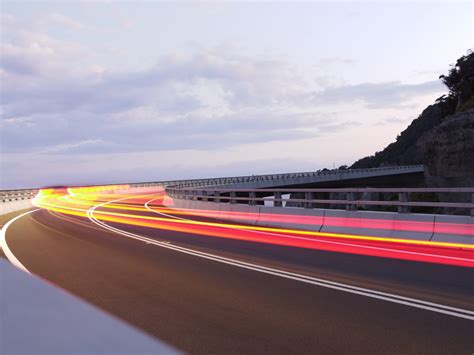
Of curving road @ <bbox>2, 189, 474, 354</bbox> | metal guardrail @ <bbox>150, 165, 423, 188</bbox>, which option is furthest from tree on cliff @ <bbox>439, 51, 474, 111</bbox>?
curving road @ <bbox>2, 189, 474, 354</bbox>

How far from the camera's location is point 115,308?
8055mm

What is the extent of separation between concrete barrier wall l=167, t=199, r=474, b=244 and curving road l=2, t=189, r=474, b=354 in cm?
100

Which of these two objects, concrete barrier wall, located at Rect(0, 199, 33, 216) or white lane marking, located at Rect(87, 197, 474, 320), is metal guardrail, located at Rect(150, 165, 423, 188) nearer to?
concrete barrier wall, located at Rect(0, 199, 33, 216)

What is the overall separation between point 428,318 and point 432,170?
47104 mm

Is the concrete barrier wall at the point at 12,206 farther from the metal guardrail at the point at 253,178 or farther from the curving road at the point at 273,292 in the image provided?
the curving road at the point at 273,292

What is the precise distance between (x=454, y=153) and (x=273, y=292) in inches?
Answer: 1687

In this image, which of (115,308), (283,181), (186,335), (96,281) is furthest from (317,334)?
(283,181)

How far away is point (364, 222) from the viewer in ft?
59.1

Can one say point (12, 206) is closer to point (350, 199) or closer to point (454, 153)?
point (350, 199)

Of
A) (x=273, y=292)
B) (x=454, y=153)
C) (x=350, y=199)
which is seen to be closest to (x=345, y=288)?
(x=273, y=292)

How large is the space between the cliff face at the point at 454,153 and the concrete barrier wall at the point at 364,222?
1085 inches

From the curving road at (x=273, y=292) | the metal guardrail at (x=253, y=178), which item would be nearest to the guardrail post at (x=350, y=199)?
the curving road at (x=273, y=292)

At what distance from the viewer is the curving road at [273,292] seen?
6391 mm

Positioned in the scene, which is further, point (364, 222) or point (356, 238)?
point (364, 222)
